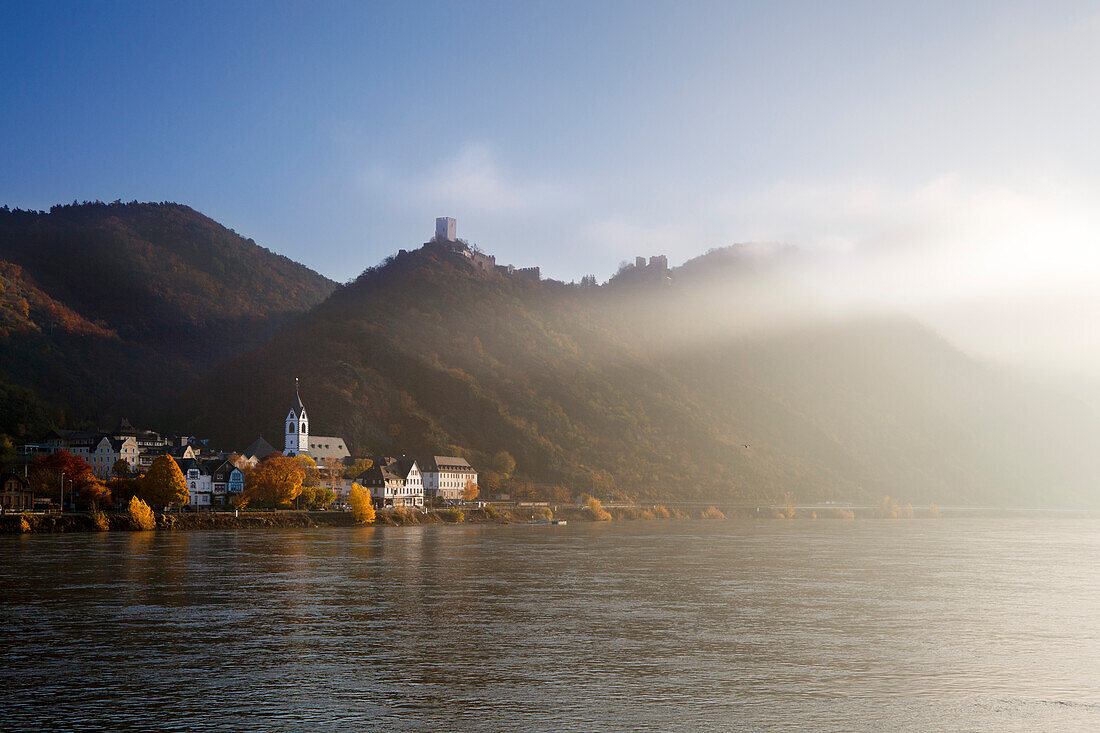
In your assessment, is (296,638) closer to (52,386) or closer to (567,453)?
(567,453)

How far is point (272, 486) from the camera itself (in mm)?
105312

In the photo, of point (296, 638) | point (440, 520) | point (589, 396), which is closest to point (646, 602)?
point (296, 638)

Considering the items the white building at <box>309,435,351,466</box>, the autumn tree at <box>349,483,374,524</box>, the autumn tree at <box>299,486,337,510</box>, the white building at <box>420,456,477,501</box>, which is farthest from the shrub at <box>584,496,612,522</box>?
the autumn tree at <box>299,486,337,510</box>

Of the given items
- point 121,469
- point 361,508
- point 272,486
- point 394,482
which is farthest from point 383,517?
point 121,469

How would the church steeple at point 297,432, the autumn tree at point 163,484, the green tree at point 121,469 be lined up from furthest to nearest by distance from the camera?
the church steeple at point 297,432 < the green tree at point 121,469 < the autumn tree at point 163,484

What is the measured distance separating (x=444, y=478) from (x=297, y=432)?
949 inches

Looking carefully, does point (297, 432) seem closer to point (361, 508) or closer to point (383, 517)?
point (383, 517)

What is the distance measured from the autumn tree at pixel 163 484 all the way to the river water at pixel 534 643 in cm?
3092

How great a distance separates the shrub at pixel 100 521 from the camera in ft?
281

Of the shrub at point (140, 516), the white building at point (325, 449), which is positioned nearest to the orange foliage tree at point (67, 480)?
the shrub at point (140, 516)

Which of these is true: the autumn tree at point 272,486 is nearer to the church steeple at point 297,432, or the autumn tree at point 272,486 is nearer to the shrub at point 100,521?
the shrub at point 100,521

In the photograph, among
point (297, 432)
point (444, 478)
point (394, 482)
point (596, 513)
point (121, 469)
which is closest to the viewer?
point (121, 469)

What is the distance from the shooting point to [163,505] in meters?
→ 99.4

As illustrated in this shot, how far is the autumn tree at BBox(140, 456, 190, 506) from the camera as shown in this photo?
97.2 m
